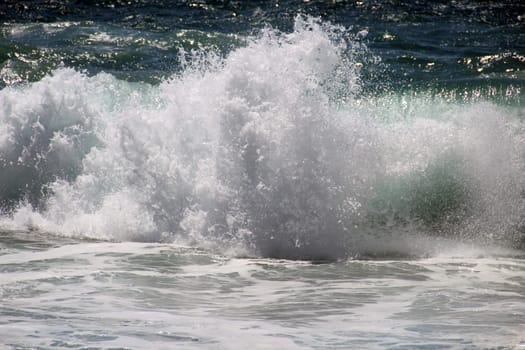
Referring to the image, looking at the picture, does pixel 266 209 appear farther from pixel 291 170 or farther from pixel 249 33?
pixel 249 33

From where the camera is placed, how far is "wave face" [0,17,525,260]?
730cm

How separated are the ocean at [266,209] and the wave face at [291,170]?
0.06 feet

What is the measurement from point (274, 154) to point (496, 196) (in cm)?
203

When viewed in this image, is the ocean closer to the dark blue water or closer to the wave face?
the wave face

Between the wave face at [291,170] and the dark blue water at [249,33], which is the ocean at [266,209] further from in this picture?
the dark blue water at [249,33]

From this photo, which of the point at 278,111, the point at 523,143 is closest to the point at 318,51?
the point at 278,111

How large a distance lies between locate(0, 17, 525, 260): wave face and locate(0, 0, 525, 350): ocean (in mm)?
18

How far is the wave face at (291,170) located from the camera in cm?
730

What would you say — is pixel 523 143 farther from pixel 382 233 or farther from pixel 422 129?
pixel 382 233

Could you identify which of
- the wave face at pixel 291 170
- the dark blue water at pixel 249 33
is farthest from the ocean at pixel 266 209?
the dark blue water at pixel 249 33

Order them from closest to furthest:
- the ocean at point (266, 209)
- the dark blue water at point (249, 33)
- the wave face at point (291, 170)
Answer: the ocean at point (266, 209) < the wave face at point (291, 170) < the dark blue water at point (249, 33)

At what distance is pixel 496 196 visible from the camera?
7859mm

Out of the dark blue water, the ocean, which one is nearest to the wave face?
the ocean

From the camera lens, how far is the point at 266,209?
23.9 ft
